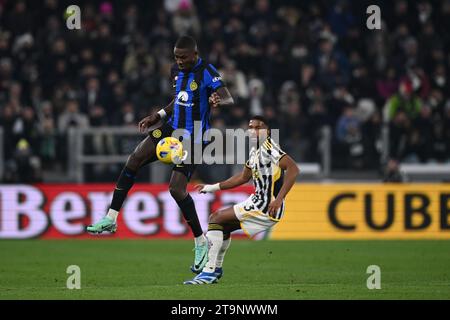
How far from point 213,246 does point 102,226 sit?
126 cm

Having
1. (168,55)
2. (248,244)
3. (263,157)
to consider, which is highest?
(168,55)

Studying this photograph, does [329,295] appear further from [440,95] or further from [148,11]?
[148,11]

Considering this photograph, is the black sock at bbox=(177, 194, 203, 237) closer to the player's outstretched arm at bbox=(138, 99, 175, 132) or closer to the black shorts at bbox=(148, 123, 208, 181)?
the black shorts at bbox=(148, 123, 208, 181)

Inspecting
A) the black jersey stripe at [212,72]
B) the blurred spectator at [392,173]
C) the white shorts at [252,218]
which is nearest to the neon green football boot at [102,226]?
the white shorts at [252,218]

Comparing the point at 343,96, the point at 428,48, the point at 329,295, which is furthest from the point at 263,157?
the point at 428,48

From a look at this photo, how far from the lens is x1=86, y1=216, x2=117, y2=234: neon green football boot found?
11.5 m

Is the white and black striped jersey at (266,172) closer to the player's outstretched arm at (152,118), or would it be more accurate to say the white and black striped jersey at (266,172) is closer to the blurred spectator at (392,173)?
the player's outstretched arm at (152,118)

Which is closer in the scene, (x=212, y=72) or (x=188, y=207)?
(x=212, y=72)

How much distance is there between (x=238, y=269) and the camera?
13695mm

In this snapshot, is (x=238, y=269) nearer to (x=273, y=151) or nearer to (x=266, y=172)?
(x=266, y=172)

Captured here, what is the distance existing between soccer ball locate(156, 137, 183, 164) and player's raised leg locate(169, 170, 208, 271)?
1.16 ft

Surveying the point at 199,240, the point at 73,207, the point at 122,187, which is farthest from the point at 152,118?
the point at 73,207
